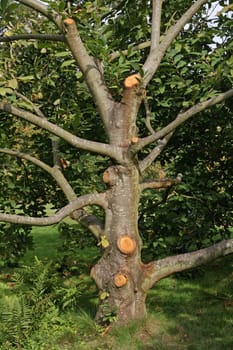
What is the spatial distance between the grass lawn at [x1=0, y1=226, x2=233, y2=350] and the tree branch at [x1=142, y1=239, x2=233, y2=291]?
17.9 inches

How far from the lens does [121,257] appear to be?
4.73 meters

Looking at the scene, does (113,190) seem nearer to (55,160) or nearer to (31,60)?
(55,160)

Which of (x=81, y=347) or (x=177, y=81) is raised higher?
(x=177, y=81)

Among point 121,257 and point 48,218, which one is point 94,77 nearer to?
point 48,218

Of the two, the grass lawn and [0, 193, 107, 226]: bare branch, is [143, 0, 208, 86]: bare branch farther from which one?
the grass lawn

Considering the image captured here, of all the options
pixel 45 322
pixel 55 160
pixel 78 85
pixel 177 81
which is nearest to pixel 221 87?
pixel 177 81

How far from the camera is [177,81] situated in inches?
210

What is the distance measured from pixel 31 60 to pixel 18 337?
12.4ft

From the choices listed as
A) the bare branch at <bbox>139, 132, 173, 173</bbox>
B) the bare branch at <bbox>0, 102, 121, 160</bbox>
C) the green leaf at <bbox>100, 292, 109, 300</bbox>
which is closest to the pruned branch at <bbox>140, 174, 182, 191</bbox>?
the bare branch at <bbox>139, 132, 173, 173</bbox>

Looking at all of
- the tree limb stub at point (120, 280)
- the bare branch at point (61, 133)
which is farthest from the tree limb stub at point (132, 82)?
the tree limb stub at point (120, 280)

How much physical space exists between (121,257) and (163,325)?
862 mm

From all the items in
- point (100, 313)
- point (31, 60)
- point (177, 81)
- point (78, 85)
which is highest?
point (31, 60)

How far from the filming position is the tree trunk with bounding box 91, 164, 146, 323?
15.4 feet

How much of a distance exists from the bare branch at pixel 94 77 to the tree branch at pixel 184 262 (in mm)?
1491
